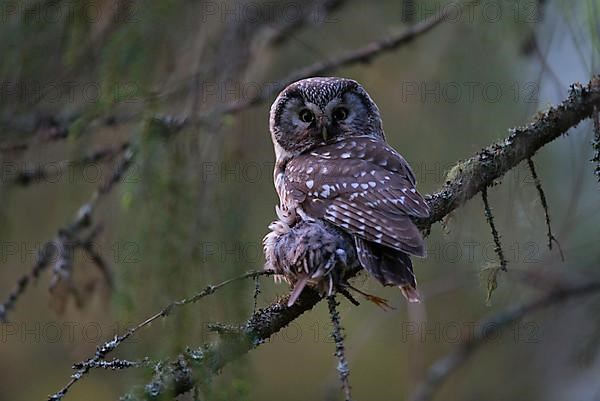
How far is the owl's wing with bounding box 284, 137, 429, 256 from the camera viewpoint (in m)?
2.55

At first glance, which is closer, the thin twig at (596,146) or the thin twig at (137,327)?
the thin twig at (137,327)

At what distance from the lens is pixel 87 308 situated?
11.3 ft

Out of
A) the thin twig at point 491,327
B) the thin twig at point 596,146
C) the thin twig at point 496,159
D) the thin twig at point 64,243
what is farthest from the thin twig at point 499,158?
the thin twig at point 491,327

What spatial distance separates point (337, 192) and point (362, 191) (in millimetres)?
87

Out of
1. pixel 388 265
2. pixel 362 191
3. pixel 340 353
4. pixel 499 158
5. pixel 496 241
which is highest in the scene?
pixel 362 191

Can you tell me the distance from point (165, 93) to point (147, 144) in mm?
470

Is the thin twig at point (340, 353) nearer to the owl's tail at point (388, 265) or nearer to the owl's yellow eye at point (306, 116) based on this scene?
the owl's tail at point (388, 265)

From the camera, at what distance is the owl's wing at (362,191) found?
2.55 m

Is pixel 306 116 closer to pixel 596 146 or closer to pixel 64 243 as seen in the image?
pixel 64 243

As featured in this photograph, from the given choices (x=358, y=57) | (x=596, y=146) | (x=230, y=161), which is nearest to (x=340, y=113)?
(x=358, y=57)

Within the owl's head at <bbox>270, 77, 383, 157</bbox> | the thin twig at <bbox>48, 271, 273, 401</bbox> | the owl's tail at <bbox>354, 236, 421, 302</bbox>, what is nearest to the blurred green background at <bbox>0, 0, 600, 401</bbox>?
the thin twig at <bbox>48, 271, 273, 401</bbox>

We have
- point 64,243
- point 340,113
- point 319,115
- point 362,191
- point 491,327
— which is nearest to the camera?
point 362,191

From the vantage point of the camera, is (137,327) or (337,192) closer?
(137,327)

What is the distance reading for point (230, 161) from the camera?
7.75 ft
